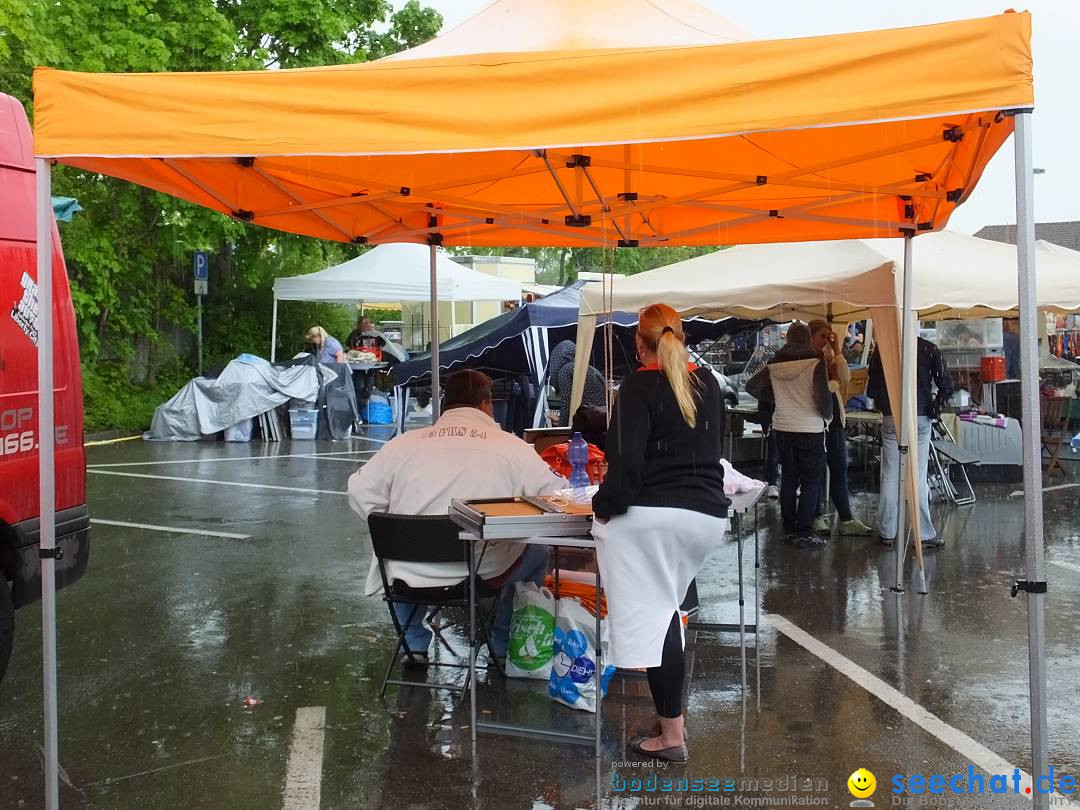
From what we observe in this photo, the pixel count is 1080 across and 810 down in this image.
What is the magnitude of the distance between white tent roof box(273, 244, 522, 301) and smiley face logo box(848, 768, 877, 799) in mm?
14351

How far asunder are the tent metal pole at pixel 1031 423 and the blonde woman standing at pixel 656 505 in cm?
111

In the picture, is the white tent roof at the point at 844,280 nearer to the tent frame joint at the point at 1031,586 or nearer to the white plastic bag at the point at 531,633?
the white plastic bag at the point at 531,633

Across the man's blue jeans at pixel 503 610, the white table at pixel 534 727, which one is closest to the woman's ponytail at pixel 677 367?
the white table at pixel 534 727

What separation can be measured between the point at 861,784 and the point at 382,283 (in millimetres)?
15321

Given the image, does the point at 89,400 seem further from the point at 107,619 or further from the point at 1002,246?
the point at 1002,246

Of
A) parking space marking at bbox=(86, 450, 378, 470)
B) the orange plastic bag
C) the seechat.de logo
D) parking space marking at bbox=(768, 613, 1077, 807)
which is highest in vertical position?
the orange plastic bag

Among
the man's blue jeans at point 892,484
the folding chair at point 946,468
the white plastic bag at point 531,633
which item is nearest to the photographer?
the white plastic bag at point 531,633

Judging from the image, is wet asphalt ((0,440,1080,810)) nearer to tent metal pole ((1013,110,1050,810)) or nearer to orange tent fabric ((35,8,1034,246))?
tent metal pole ((1013,110,1050,810))

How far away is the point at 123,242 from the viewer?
17.8m

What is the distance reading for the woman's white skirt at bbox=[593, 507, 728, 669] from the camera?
3.84m

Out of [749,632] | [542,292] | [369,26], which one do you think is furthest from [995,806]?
[542,292]

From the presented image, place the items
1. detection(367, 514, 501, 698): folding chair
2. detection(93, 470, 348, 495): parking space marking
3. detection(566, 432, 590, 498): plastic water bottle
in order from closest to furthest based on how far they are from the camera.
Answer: detection(367, 514, 501, 698): folding chair, detection(566, 432, 590, 498): plastic water bottle, detection(93, 470, 348, 495): parking space marking

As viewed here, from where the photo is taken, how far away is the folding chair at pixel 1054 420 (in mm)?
12883

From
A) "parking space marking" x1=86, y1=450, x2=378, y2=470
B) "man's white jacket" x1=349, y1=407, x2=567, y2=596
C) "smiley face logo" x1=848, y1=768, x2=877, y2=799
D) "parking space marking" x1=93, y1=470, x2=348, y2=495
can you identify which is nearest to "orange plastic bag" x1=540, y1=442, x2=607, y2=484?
"man's white jacket" x1=349, y1=407, x2=567, y2=596
